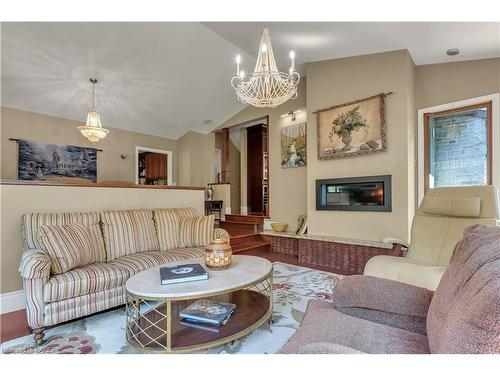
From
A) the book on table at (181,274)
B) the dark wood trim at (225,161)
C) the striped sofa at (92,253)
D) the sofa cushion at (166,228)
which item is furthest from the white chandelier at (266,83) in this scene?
the dark wood trim at (225,161)

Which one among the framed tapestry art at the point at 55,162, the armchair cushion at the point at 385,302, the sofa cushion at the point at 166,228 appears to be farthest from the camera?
the framed tapestry art at the point at 55,162

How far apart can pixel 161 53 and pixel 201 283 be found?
3.96 metres

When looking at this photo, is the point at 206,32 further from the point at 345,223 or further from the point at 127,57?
the point at 345,223

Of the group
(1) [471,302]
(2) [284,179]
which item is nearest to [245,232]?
(2) [284,179]

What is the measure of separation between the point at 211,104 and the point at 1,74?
11.7ft

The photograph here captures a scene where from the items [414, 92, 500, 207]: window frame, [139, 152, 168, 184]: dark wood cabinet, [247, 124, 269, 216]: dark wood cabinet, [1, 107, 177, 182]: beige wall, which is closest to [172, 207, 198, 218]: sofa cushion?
[414, 92, 500, 207]: window frame

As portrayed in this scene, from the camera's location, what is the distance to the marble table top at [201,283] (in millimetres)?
1518

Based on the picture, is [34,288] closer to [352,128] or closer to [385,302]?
[385,302]

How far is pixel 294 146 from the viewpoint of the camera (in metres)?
5.21

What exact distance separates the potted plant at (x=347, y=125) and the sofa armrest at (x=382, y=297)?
3011mm

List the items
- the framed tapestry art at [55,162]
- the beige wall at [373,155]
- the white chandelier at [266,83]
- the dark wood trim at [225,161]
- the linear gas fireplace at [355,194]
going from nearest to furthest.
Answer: the white chandelier at [266,83], the beige wall at [373,155], the linear gas fireplace at [355,194], the framed tapestry art at [55,162], the dark wood trim at [225,161]

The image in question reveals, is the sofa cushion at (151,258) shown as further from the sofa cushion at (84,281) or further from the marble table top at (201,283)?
the marble table top at (201,283)

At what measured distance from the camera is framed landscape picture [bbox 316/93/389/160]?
3.74 m

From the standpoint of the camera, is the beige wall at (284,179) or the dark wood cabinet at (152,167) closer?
the beige wall at (284,179)
